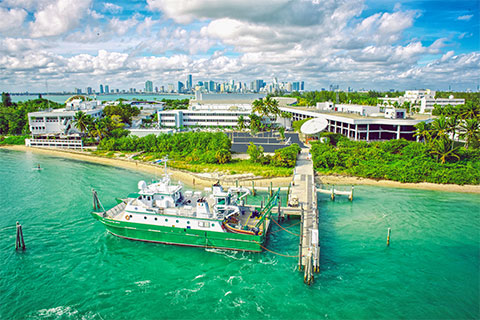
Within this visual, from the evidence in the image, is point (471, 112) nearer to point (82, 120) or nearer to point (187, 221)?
point (187, 221)

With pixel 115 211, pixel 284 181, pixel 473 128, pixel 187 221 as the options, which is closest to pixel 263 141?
pixel 284 181

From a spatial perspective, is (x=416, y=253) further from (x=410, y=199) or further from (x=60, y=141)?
(x=60, y=141)

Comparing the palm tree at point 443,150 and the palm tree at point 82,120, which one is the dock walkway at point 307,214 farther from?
the palm tree at point 82,120

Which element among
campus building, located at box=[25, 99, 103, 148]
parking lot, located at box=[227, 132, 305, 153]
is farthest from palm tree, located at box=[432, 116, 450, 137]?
campus building, located at box=[25, 99, 103, 148]

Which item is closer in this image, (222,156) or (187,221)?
(187,221)

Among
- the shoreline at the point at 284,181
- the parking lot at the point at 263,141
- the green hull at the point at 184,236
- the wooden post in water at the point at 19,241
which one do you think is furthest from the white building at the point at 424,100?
the wooden post in water at the point at 19,241

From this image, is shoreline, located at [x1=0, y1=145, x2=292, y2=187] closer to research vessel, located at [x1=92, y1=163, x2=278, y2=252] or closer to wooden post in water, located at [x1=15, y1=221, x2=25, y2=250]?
research vessel, located at [x1=92, y1=163, x2=278, y2=252]
